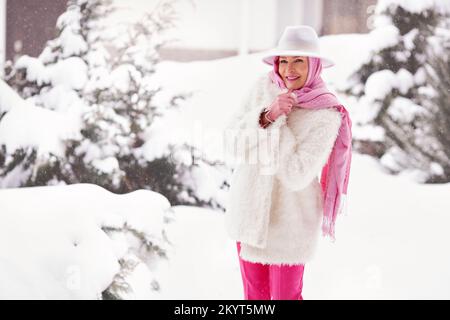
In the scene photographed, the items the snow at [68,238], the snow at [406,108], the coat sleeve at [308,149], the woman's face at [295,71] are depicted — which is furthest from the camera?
the snow at [406,108]

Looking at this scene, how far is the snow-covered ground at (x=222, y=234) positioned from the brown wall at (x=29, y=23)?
17.5 inches

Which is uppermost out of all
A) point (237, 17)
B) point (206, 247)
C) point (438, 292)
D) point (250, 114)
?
point (237, 17)

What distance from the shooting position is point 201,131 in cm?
270

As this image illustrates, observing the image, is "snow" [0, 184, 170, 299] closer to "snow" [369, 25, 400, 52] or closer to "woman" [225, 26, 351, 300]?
"woman" [225, 26, 351, 300]

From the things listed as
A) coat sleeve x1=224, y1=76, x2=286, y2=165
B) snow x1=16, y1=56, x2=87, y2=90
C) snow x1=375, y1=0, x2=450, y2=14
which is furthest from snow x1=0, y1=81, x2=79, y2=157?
snow x1=375, y1=0, x2=450, y2=14

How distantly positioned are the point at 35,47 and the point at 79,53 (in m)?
0.21

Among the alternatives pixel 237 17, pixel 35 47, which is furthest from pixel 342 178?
pixel 35 47

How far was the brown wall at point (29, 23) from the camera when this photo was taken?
2633 mm

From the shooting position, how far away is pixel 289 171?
1785 millimetres

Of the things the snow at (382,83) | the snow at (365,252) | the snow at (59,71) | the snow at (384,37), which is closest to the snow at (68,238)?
the snow at (365,252)

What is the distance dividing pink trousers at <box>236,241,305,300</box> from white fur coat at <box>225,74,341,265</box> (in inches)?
1.7

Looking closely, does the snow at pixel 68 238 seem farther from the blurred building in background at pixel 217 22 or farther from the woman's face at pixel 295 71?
→ the woman's face at pixel 295 71

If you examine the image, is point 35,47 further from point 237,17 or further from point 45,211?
point 237,17

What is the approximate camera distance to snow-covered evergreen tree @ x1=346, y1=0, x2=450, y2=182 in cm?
260
